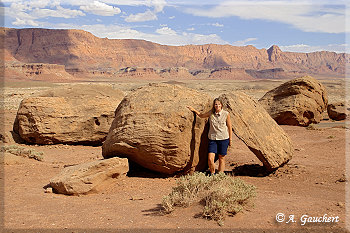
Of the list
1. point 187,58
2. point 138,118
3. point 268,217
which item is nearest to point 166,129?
point 138,118

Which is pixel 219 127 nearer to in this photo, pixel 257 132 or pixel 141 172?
pixel 257 132

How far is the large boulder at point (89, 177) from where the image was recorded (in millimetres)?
6219

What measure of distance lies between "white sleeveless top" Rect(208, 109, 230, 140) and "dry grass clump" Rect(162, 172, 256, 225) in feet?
4.40

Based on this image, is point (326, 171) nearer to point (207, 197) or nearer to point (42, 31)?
point (207, 197)

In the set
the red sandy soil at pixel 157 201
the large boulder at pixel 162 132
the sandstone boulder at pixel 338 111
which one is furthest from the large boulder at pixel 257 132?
the sandstone boulder at pixel 338 111

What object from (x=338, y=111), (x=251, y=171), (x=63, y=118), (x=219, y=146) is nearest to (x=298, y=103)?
(x=338, y=111)

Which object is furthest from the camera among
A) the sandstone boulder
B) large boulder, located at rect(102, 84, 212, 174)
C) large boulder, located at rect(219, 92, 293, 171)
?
the sandstone boulder

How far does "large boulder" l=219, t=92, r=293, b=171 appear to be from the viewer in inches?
282

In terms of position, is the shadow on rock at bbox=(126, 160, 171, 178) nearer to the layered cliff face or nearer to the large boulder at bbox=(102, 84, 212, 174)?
the large boulder at bbox=(102, 84, 212, 174)

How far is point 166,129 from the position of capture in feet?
22.5

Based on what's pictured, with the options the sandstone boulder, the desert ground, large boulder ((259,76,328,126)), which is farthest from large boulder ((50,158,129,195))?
the sandstone boulder

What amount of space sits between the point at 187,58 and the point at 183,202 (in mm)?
193645

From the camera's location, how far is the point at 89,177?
6.30 meters

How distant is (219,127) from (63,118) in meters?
7.45
